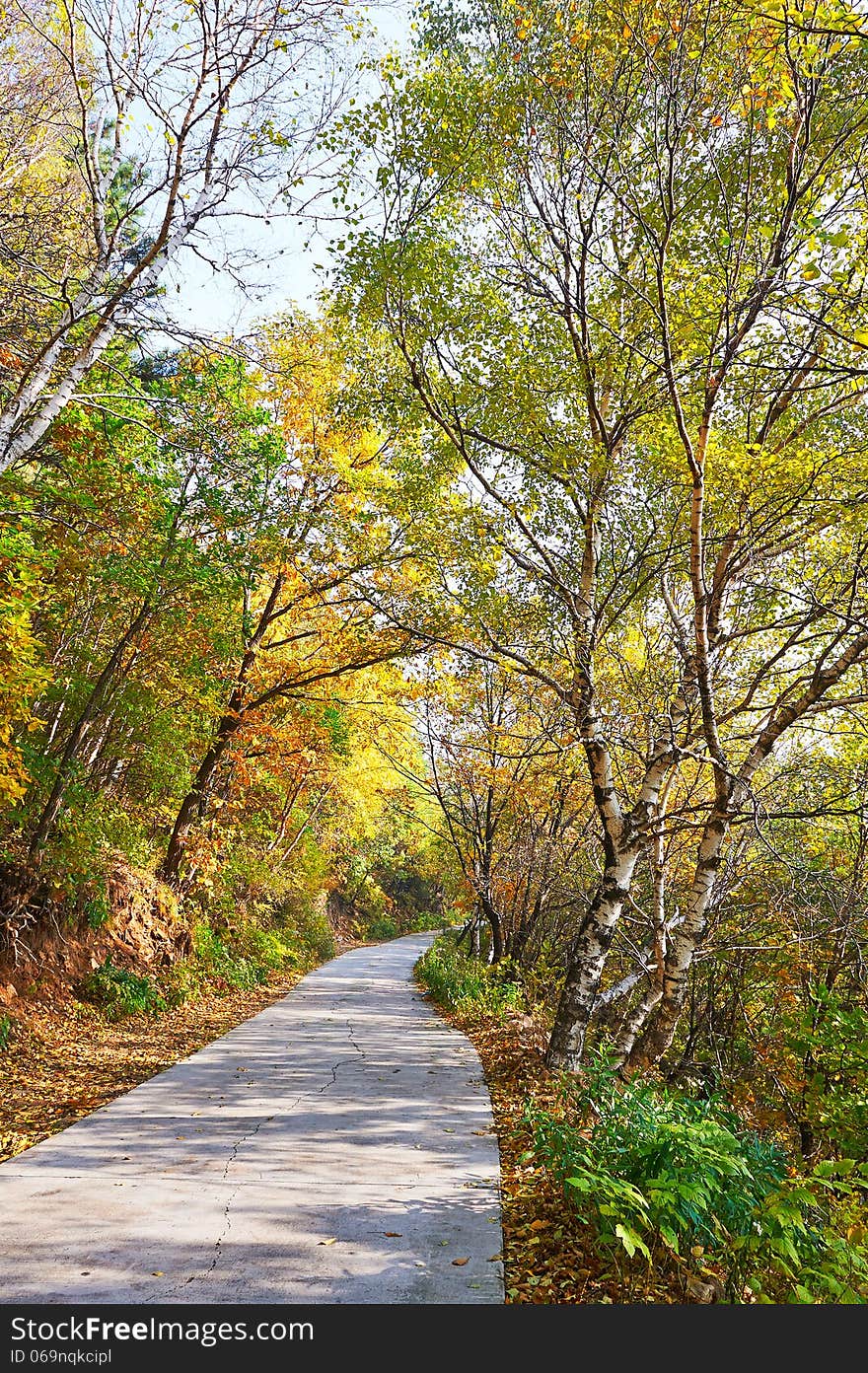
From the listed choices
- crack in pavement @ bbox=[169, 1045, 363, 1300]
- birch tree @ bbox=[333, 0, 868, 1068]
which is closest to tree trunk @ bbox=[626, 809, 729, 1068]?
birch tree @ bbox=[333, 0, 868, 1068]

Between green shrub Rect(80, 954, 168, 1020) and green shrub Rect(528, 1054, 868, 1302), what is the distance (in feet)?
22.4

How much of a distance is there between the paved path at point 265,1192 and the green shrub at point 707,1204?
0.62 m

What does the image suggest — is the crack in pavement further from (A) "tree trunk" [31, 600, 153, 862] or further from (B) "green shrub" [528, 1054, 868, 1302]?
(A) "tree trunk" [31, 600, 153, 862]

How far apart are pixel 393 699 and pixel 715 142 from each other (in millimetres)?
10448

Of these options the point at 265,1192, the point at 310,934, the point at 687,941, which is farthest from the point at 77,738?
the point at 310,934

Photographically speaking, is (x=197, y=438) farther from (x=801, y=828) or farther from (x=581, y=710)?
(x=801, y=828)

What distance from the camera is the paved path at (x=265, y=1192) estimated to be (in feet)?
11.5

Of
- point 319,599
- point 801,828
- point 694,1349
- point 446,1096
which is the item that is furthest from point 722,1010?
point 694,1349

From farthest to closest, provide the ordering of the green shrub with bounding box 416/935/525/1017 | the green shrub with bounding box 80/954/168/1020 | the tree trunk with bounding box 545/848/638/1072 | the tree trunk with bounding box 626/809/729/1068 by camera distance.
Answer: the green shrub with bounding box 416/935/525/1017
the green shrub with bounding box 80/954/168/1020
the tree trunk with bounding box 545/848/638/1072
the tree trunk with bounding box 626/809/729/1068

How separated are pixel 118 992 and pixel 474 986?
5.73 m

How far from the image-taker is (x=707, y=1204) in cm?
369

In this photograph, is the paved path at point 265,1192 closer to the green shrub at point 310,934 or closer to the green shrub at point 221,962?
the green shrub at point 221,962

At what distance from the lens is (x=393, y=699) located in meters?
15.0

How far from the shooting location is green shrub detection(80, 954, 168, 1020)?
9.62 m
